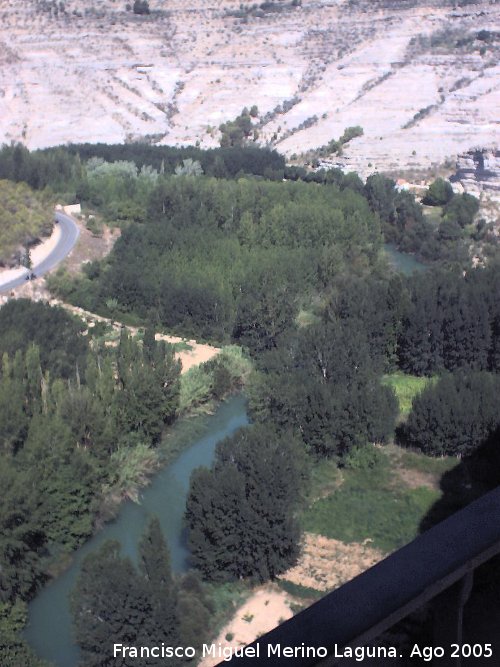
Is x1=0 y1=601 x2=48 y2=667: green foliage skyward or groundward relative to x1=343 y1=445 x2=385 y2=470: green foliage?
skyward

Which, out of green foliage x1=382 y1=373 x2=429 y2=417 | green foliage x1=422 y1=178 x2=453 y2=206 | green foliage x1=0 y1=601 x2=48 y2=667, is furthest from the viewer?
green foliage x1=422 y1=178 x2=453 y2=206

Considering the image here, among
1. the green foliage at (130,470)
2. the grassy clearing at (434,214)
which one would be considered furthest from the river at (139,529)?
the grassy clearing at (434,214)

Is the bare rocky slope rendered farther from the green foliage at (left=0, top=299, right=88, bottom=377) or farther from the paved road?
the green foliage at (left=0, top=299, right=88, bottom=377)

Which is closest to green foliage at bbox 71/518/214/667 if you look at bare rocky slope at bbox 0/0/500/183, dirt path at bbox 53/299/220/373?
dirt path at bbox 53/299/220/373

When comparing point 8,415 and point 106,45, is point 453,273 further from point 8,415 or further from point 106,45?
point 106,45

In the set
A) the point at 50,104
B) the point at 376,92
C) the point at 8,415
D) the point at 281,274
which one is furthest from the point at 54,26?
the point at 8,415
